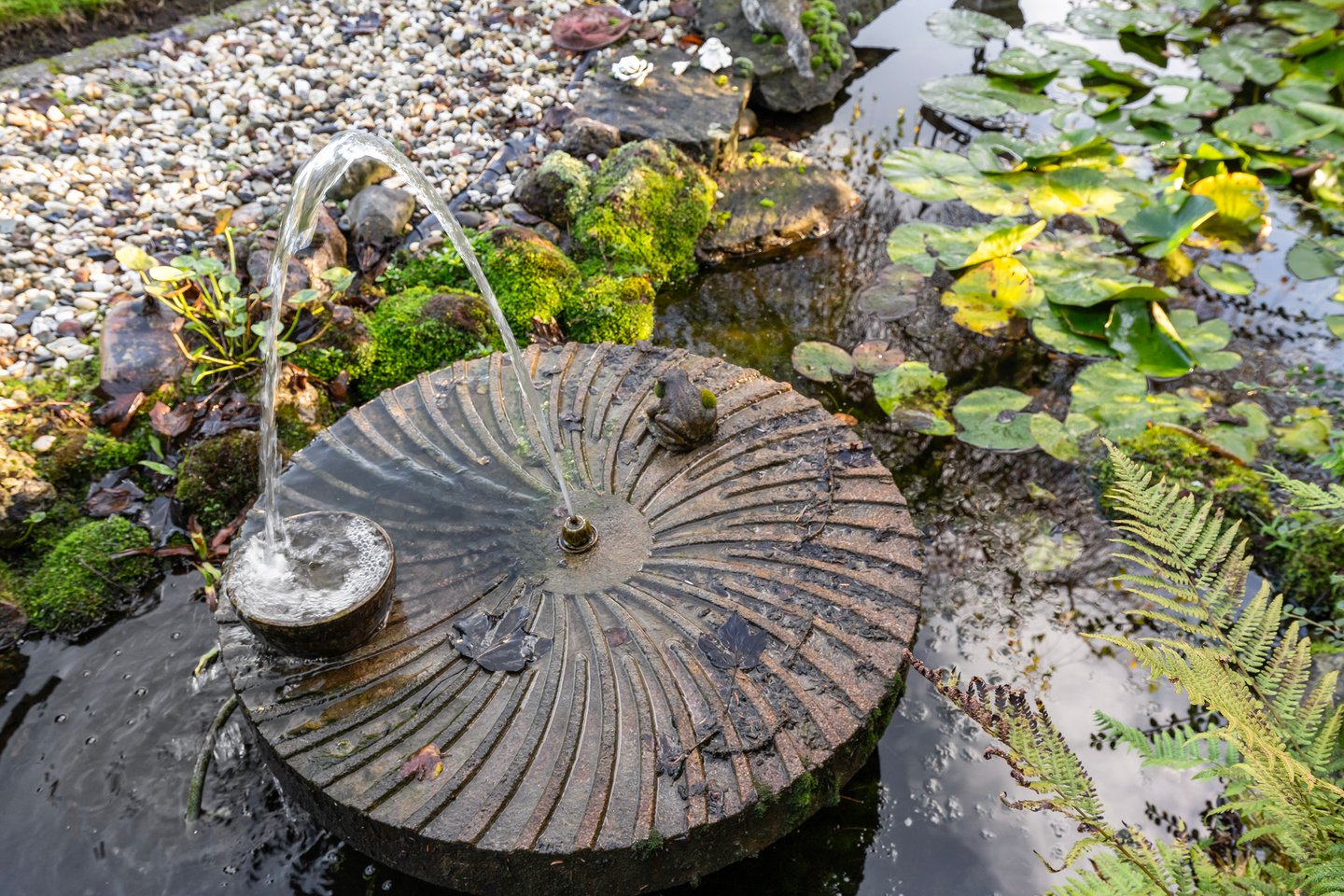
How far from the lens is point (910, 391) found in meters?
4.18

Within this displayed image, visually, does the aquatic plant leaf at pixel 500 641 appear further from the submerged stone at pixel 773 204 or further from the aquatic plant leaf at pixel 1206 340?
the aquatic plant leaf at pixel 1206 340

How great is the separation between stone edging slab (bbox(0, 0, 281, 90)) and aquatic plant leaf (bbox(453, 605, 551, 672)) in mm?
5033

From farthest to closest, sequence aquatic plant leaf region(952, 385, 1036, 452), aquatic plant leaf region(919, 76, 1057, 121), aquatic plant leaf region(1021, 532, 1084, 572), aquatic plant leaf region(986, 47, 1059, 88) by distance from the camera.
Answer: aquatic plant leaf region(986, 47, 1059, 88)
aquatic plant leaf region(919, 76, 1057, 121)
aquatic plant leaf region(952, 385, 1036, 452)
aquatic plant leaf region(1021, 532, 1084, 572)

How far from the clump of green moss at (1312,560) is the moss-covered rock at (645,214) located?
3.14m

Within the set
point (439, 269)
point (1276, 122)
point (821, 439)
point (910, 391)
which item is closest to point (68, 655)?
point (439, 269)

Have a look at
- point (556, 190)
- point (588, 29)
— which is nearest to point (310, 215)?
point (556, 190)

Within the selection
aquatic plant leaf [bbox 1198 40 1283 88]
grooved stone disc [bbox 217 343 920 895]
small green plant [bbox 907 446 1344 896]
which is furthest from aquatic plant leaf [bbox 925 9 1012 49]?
small green plant [bbox 907 446 1344 896]

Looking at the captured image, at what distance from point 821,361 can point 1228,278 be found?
2.34m

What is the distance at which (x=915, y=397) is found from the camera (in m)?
4.16

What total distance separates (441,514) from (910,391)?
7.91 ft

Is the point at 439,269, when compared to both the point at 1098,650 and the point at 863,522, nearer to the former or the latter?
the point at 863,522

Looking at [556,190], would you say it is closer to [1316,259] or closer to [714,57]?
[714,57]

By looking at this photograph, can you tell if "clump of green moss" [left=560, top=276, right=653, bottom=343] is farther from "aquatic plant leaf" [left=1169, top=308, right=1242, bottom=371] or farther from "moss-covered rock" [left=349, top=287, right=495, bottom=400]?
"aquatic plant leaf" [left=1169, top=308, right=1242, bottom=371]

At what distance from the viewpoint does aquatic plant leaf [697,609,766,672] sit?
2398mm
